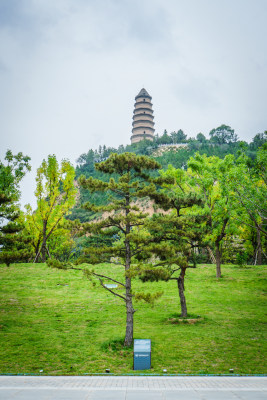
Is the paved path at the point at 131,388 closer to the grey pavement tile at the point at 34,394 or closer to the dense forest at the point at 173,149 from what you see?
the grey pavement tile at the point at 34,394

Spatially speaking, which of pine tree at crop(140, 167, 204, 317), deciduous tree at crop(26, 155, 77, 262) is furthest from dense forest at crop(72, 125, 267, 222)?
pine tree at crop(140, 167, 204, 317)

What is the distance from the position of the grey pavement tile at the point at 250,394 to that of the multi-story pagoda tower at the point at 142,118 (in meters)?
93.3

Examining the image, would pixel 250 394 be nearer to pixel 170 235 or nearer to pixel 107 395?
pixel 107 395

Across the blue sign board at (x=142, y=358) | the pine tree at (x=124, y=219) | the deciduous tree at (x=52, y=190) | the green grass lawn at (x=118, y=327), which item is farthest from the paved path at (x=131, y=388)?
the deciduous tree at (x=52, y=190)

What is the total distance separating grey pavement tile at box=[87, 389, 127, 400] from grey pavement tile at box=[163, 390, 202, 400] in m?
1.03

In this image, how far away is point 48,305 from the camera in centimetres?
1717

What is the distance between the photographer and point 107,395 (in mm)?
7418

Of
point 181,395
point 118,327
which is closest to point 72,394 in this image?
point 181,395

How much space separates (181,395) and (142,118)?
9376 centimetres

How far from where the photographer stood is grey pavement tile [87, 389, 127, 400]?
721 cm

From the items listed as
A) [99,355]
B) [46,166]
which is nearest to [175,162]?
[46,166]

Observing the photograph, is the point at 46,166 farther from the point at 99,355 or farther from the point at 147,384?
the point at 147,384

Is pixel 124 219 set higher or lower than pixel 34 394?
higher

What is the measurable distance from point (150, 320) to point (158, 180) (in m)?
6.96
